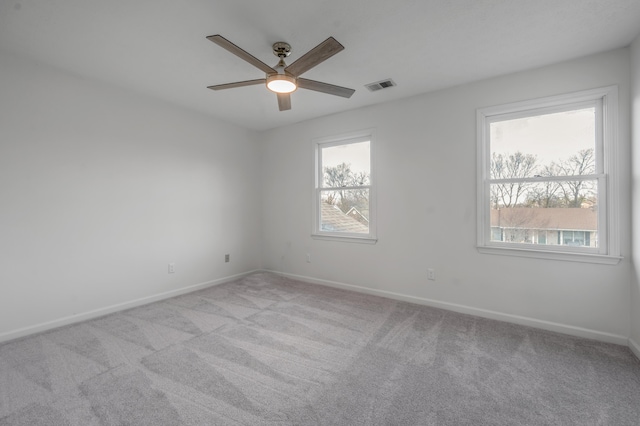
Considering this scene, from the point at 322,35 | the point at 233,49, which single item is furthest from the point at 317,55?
the point at 233,49

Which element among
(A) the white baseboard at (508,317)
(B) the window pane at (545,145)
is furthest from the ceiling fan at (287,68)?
(A) the white baseboard at (508,317)

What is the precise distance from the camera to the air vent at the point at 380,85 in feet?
10.2

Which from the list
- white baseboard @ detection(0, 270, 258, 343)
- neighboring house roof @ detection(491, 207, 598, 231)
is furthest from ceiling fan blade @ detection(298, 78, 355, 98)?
white baseboard @ detection(0, 270, 258, 343)

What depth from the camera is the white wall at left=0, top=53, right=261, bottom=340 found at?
2.59m

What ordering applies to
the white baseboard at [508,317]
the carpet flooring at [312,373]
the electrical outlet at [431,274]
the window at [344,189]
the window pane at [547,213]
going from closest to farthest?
the carpet flooring at [312,373]
the white baseboard at [508,317]
the window pane at [547,213]
the electrical outlet at [431,274]
the window at [344,189]

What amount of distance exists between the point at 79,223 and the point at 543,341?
15.6 ft

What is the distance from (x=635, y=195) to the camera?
235cm

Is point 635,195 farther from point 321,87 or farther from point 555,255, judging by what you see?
point 321,87

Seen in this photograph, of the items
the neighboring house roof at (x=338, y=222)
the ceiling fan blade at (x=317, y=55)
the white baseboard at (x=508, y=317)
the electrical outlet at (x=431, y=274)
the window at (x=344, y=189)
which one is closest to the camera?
the ceiling fan blade at (x=317, y=55)

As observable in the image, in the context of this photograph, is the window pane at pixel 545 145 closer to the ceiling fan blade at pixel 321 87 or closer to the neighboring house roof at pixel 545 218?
the neighboring house roof at pixel 545 218

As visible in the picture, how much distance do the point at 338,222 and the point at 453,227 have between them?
1.66m

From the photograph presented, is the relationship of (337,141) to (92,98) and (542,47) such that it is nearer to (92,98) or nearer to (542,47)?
(542,47)

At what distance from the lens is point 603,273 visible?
2541 millimetres

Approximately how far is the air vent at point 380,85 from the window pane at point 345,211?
1.36 metres
